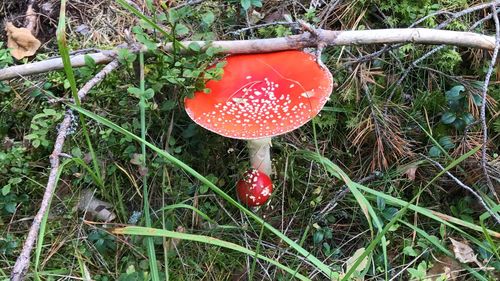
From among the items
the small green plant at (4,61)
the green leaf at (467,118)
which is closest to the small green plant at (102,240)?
the small green plant at (4,61)

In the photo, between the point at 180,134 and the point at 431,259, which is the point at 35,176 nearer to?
the point at 180,134

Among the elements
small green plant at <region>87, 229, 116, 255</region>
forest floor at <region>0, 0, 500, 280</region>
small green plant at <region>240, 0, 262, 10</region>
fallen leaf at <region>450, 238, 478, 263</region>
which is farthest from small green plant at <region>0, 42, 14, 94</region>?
fallen leaf at <region>450, 238, 478, 263</region>

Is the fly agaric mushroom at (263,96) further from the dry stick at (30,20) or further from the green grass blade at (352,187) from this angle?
the dry stick at (30,20)

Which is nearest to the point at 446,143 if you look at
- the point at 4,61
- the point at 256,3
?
the point at 256,3

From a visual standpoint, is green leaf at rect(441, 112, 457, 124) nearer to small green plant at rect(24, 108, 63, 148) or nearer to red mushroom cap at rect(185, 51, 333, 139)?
red mushroom cap at rect(185, 51, 333, 139)

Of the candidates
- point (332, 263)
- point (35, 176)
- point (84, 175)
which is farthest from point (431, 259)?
point (35, 176)

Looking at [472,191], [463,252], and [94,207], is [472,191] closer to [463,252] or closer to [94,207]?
[463,252]

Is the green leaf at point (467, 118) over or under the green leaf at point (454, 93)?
under
